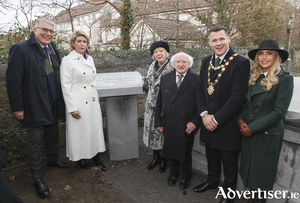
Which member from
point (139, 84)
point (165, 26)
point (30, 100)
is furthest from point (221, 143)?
point (165, 26)

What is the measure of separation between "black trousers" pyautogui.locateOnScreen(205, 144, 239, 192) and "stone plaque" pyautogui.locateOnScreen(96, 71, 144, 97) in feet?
4.76

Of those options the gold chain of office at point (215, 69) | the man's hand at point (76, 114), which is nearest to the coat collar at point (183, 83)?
the gold chain of office at point (215, 69)

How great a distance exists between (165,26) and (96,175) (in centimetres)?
837

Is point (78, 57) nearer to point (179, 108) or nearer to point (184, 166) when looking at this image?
point (179, 108)

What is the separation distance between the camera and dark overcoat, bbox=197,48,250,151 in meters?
2.38

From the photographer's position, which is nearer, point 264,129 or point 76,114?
point 264,129

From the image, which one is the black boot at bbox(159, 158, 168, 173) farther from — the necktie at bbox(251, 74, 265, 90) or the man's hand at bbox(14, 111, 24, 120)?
the man's hand at bbox(14, 111, 24, 120)

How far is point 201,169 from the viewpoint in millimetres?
3404

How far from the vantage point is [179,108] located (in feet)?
9.30

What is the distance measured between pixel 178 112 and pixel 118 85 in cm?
113

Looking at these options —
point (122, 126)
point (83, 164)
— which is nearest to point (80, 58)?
point (122, 126)

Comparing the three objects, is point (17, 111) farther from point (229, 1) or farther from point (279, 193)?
point (229, 1)

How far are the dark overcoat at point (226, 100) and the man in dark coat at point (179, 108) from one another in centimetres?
14

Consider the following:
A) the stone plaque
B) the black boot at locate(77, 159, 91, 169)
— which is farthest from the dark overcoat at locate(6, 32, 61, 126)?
the black boot at locate(77, 159, 91, 169)
